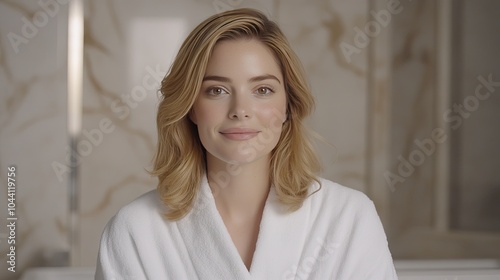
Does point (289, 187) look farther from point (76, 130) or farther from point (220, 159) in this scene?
point (76, 130)

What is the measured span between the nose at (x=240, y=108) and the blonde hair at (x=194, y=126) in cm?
9

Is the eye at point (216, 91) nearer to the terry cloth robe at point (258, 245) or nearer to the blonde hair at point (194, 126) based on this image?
the blonde hair at point (194, 126)

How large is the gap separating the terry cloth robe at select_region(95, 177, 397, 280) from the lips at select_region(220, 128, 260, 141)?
17 cm

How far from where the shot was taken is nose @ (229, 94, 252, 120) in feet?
4.65

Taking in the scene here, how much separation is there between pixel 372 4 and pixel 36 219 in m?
1.51

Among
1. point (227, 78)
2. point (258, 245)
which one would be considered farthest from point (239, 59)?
point (258, 245)

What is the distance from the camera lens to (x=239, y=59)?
145 cm

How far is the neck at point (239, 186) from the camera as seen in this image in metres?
1.54

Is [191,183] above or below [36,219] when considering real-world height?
above

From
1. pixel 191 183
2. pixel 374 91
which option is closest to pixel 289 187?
pixel 191 183

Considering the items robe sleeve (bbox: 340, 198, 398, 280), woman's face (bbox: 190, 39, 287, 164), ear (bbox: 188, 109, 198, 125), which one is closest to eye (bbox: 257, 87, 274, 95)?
woman's face (bbox: 190, 39, 287, 164)

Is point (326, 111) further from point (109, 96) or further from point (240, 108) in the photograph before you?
point (240, 108)

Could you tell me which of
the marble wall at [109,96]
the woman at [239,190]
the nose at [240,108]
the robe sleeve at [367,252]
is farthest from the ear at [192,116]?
the marble wall at [109,96]

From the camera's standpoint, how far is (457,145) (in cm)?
295
